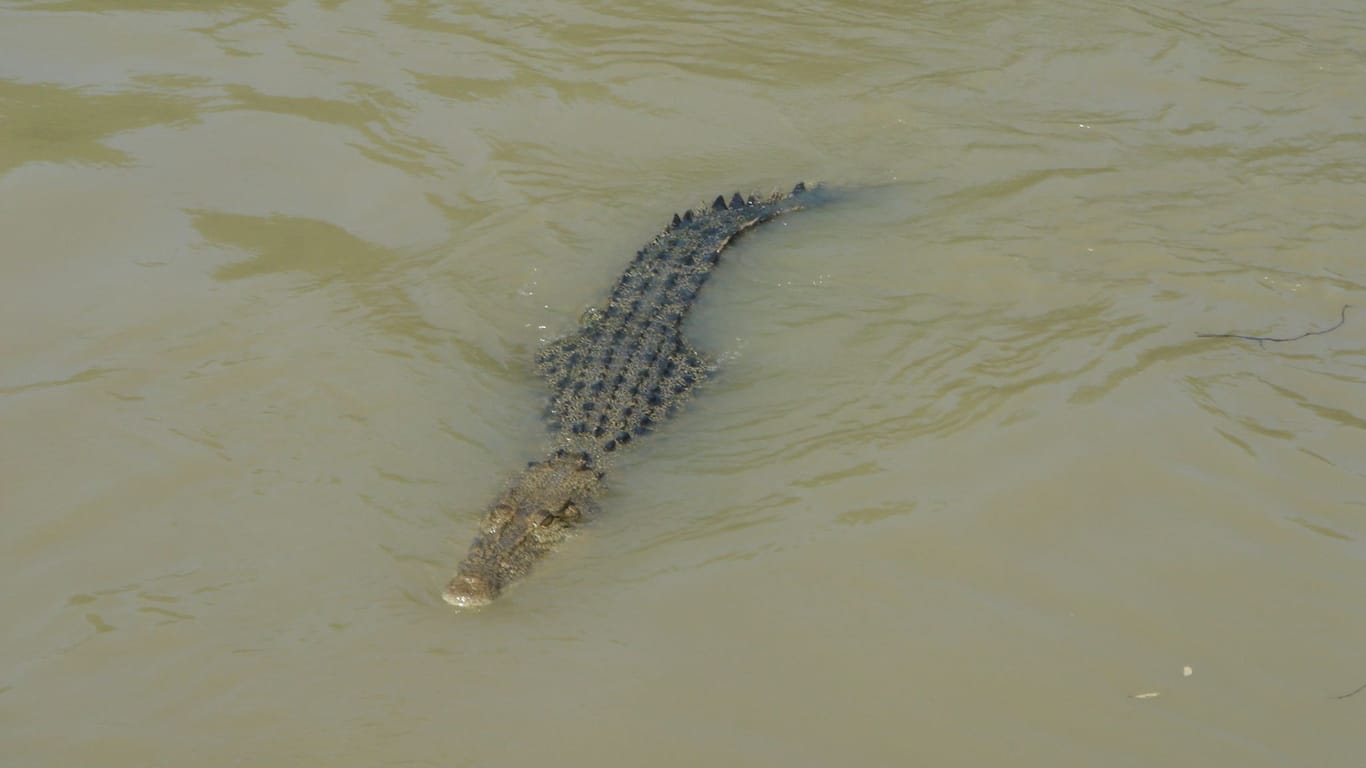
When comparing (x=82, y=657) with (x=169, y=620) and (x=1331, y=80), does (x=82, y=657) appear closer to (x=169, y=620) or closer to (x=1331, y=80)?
(x=169, y=620)

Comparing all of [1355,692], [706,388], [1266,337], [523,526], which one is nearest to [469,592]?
[523,526]

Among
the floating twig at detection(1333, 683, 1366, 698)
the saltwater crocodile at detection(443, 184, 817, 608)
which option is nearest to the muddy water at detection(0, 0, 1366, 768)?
the floating twig at detection(1333, 683, 1366, 698)

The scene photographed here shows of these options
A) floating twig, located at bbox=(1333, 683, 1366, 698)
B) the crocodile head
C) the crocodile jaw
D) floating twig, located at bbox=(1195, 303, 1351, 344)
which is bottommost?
the crocodile jaw

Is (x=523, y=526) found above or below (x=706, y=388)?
below

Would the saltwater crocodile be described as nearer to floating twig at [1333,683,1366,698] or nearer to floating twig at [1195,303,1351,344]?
floating twig at [1195,303,1351,344]

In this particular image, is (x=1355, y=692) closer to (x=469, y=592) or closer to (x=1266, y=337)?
(x=1266, y=337)

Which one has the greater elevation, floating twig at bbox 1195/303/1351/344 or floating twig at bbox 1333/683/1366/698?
floating twig at bbox 1195/303/1351/344

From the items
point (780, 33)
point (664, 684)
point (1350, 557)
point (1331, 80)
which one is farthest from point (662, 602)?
point (1331, 80)
